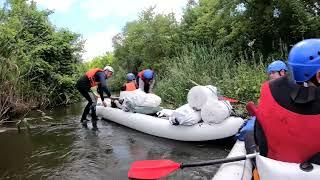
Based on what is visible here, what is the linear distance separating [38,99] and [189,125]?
8842 millimetres

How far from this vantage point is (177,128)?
264 inches

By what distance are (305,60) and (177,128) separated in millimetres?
4377

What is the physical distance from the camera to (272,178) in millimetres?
2525

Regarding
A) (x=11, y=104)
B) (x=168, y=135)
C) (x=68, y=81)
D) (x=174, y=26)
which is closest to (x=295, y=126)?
(x=168, y=135)

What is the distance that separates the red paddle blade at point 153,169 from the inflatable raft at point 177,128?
2191 mm

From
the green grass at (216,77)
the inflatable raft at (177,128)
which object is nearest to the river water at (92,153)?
the inflatable raft at (177,128)

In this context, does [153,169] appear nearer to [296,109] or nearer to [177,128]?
[296,109]

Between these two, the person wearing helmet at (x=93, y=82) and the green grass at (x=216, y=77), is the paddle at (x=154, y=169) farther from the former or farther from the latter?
the person wearing helmet at (x=93, y=82)

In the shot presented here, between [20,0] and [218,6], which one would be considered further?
[20,0]

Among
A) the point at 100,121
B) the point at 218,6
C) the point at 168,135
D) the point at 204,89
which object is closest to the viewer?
the point at 204,89

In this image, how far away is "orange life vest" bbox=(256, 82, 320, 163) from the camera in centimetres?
246

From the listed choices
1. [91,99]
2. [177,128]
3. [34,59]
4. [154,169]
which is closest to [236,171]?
[154,169]

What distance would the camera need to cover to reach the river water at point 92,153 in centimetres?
542

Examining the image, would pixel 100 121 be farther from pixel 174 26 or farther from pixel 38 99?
pixel 174 26
